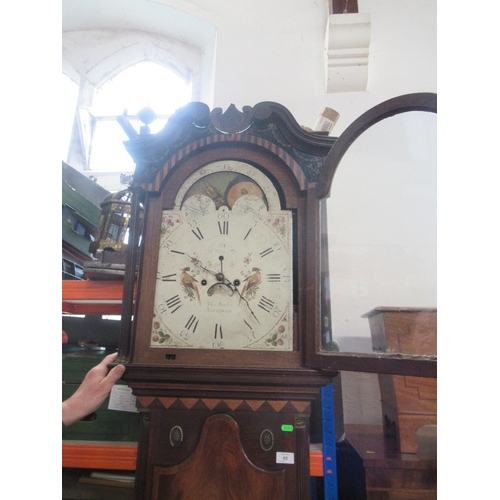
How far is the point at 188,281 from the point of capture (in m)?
0.81

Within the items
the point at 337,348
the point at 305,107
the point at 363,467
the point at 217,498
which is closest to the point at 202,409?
the point at 217,498

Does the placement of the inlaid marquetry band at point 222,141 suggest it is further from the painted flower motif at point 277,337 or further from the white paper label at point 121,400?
the white paper label at point 121,400

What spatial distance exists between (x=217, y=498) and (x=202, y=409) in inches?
5.9

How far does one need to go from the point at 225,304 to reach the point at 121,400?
379 mm

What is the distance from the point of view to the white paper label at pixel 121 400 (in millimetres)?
920

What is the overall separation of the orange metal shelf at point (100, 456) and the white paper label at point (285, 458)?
33 centimetres

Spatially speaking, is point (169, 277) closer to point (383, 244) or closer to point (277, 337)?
point (277, 337)

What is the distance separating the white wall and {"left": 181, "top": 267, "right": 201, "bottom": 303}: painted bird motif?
0.28 meters

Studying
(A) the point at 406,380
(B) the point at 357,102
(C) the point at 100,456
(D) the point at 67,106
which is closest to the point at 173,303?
(C) the point at 100,456

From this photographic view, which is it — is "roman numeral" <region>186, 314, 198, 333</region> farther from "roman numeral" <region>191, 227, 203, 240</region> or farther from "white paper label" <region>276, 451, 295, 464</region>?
"white paper label" <region>276, 451, 295, 464</region>

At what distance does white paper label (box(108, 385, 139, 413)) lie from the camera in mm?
920

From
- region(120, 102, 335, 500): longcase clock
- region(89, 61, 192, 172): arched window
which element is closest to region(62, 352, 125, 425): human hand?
region(120, 102, 335, 500): longcase clock

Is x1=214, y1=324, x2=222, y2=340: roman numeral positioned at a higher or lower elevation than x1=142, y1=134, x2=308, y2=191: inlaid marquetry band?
lower
